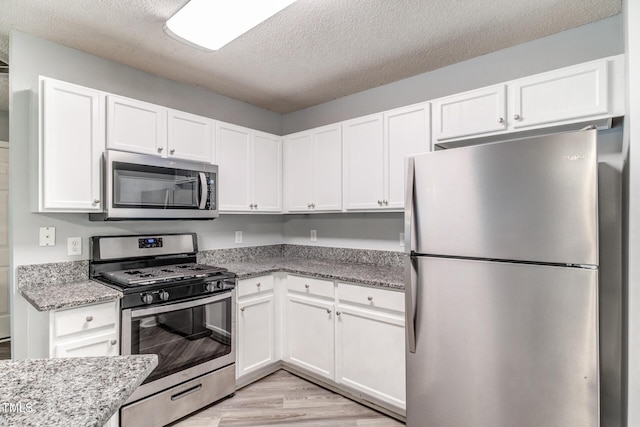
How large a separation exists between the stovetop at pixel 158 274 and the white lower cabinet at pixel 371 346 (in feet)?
3.28

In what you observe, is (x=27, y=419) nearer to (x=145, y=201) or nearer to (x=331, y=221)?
(x=145, y=201)

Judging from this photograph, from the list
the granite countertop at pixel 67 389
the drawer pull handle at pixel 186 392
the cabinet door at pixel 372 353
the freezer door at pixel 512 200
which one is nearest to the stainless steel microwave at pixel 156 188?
the drawer pull handle at pixel 186 392

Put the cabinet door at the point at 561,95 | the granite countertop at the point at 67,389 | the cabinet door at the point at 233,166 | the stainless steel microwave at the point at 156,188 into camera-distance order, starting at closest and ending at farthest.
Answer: the granite countertop at the point at 67,389, the cabinet door at the point at 561,95, the stainless steel microwave at the point at 156,188, the cabinet door at the point at 233,166

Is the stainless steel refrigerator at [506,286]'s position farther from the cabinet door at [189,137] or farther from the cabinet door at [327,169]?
the cabinet door at [189,137]

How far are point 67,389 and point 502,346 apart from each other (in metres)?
1.72

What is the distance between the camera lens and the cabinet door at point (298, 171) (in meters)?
3.09

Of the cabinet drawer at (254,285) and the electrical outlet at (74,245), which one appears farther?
the cabinet drawer at (254,285)

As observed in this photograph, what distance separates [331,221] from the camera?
3318mm

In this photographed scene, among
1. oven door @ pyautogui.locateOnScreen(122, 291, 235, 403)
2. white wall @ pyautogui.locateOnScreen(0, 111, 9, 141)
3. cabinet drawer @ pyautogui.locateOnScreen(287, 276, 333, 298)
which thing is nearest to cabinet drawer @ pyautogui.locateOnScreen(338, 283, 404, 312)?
cabinet drawer @ pyautogui.locateOnScreen(287, 276, 333, 298)

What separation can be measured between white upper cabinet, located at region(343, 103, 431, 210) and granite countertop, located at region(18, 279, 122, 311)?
1.81 meters

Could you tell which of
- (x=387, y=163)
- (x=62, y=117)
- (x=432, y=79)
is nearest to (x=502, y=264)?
(x=387, y=163)

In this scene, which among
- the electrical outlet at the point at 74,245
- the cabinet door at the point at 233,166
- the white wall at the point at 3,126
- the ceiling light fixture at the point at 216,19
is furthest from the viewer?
the white wall at the point at 3,126

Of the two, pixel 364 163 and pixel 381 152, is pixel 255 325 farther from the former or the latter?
A: pixel 381 152

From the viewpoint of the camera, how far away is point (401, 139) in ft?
8.11
